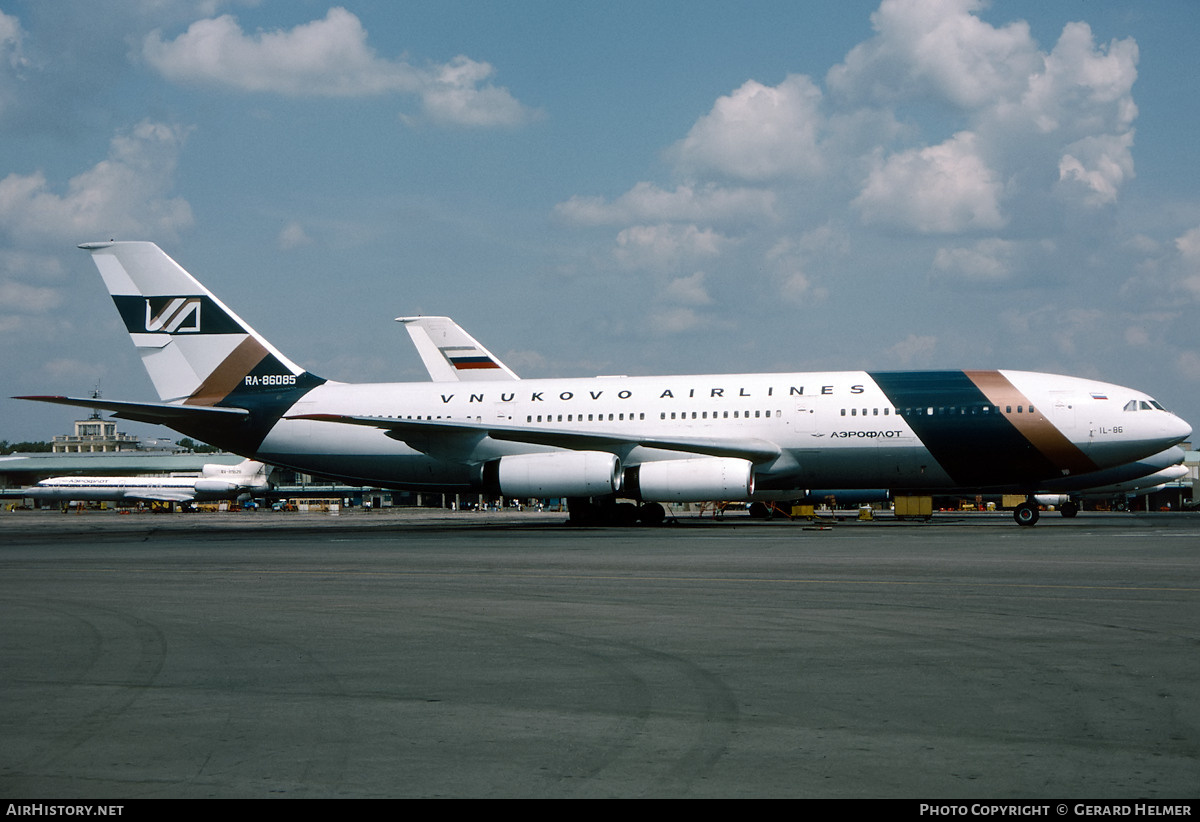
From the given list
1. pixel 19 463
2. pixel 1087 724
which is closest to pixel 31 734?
pixel 1087 724

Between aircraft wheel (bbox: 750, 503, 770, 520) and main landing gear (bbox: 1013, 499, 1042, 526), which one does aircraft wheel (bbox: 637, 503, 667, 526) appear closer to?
main landing gear (bbox: 1013, 499, 1042, 526)

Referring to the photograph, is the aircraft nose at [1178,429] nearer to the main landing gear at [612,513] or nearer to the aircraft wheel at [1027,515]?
the aircraft wheel at [1027,515]

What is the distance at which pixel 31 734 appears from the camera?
20.1 ft

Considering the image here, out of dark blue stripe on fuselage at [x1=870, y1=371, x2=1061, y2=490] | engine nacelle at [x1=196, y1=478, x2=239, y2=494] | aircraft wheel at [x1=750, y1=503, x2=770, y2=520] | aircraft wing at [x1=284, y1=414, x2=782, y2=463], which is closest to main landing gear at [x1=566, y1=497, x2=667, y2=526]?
aircraft wing at [x1=284, y1=414, x2=782, y2=463]

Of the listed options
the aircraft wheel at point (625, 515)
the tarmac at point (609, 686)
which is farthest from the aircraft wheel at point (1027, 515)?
the tarmac at point (609, 686)

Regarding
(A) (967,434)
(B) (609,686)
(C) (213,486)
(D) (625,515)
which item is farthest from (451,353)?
(B) (609,686)

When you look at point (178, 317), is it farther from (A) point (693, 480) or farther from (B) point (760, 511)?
(B) point (760, 511)

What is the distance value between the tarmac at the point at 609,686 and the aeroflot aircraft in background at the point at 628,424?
16215 millimetres

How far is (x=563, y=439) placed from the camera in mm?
33969

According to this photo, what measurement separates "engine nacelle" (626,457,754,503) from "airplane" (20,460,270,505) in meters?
58.7

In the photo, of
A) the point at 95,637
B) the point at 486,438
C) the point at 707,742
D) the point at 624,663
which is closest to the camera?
the point at 707,742

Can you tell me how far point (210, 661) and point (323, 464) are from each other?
3056 centimetres

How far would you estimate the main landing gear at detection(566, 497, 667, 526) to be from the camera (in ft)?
121

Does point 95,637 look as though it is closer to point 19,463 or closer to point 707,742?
point 707,742
